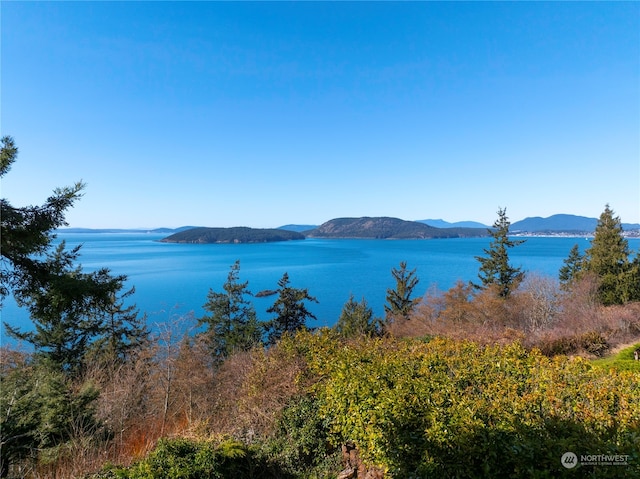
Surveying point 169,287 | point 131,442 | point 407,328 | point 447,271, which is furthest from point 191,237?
point 131,442

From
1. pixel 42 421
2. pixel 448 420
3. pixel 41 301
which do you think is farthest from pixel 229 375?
pixel 448 420

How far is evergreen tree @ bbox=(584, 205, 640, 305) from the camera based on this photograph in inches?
850

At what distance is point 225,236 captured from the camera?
17175cm

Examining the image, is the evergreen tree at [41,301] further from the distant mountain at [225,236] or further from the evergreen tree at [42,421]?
the distant mountain at [225,236]

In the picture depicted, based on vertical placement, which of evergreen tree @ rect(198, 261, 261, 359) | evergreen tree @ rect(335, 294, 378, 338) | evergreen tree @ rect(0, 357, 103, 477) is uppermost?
evergreen tree @ rect(0, 357, 103, 477)

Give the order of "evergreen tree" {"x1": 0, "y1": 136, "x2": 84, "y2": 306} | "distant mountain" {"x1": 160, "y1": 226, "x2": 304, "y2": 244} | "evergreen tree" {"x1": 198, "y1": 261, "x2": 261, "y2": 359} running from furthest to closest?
"distant mountain" {"x1": 160, "y1": 226, "x2": 304, "y2": 244} → "evergreen tree" {"x1": 198, "y1": 261, "x2": 261, "y2": 359} → "evergreen tree" {"x1": 0, "y1": 136, "x2": 84, "y2": 306}

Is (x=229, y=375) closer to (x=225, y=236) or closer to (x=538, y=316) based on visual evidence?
(x=538, y=316)

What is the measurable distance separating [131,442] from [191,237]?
171006mm

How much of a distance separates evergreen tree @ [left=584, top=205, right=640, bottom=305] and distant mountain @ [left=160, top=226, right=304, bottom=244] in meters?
158

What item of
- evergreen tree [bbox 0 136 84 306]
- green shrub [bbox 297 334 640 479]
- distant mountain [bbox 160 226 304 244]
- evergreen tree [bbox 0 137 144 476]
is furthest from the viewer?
distant mountain [bbox 160 226 304 244]

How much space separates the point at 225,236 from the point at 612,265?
167 meters

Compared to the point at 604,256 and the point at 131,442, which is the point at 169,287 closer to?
the point at 131,442

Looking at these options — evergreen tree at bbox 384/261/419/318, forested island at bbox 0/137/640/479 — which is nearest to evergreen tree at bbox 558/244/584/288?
evergreen tree at bbox 384/261/419/318

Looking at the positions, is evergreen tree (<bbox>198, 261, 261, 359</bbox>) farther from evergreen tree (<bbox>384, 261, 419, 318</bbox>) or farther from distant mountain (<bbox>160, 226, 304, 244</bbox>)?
distant mountain (<bbox>160, 226, 304, 244</bbox>)
